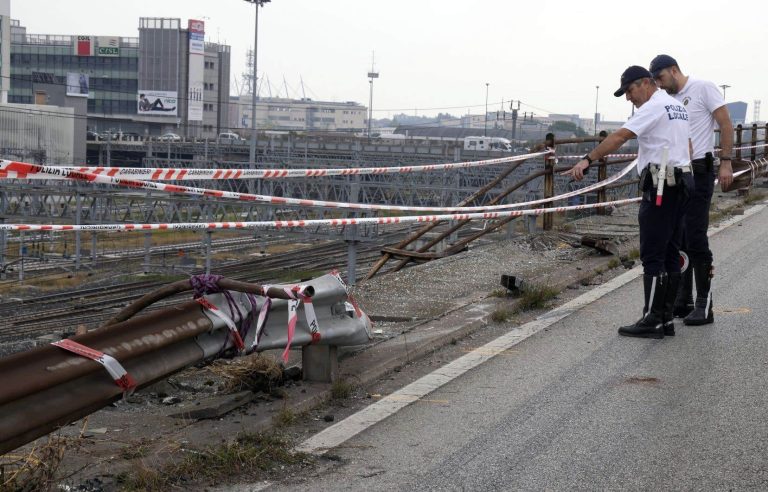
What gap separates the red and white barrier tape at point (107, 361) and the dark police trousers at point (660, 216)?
4136mm

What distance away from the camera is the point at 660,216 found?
23.5 feet

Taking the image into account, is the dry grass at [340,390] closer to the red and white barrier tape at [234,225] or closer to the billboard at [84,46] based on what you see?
the red and white barrier tape at [234,225]

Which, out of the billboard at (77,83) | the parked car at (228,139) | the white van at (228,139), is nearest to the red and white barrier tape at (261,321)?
the white van at (228,139)

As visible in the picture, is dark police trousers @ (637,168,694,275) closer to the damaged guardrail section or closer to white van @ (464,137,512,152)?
the damaged guardrail section

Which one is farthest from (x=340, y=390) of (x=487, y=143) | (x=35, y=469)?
(x=487, y=143)

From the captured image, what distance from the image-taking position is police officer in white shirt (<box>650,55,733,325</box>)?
7.65m

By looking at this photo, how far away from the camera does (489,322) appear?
754 centimetres

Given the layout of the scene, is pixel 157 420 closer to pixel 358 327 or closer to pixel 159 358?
pixel 159 358

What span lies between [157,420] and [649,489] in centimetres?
224

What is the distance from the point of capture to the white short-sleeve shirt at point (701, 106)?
780cm

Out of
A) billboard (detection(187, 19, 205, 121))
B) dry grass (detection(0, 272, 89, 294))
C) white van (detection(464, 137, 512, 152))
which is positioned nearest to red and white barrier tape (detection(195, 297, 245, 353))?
dry grass (detection(0, 272, 89, 294))

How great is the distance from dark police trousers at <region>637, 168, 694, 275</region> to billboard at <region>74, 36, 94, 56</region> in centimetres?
11912

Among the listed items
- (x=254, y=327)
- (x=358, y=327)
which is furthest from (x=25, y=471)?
(x=358, y=327)

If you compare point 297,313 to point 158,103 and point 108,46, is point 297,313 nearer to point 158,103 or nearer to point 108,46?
point 158,103
